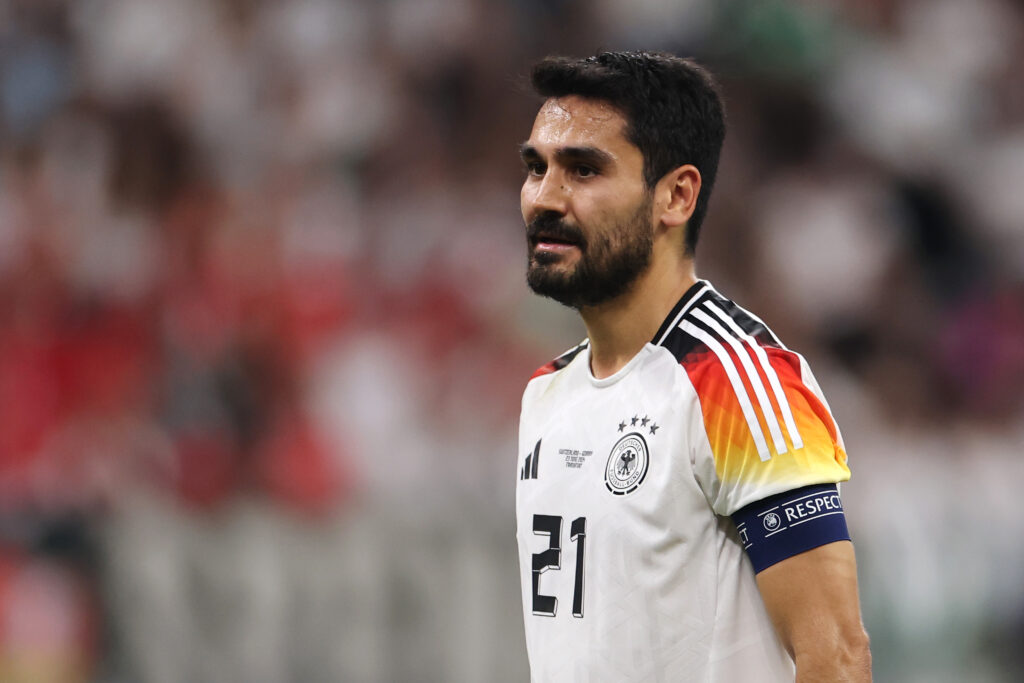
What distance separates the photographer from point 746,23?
878 centimetres

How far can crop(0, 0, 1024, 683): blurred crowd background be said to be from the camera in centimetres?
618

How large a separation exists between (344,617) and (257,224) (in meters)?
2.47

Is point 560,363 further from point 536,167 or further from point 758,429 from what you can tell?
point 758,429

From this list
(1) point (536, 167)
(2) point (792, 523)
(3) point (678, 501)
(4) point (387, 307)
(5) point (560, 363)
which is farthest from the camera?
(4) point (387, 307)

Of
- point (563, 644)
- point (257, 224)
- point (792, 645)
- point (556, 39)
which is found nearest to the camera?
point (792, 645)

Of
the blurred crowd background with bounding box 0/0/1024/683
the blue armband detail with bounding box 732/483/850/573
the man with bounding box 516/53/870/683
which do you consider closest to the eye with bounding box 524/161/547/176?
the man with bounding box 516/53/870/683

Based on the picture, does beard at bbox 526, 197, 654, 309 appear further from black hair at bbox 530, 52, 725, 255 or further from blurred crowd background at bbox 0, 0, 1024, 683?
blurred crowd background at bbox 0, 0, 1024, 683

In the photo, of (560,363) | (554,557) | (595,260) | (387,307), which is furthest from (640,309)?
(387,307)

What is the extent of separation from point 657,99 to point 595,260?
357 mm

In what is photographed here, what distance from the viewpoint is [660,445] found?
2582 mm

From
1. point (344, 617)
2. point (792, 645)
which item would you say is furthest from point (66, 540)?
point (792, 645)

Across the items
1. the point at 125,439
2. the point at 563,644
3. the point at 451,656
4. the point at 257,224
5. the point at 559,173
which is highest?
the point at 257,224

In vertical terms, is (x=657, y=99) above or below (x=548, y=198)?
above

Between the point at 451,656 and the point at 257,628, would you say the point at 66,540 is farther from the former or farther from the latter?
the point at 451,656
